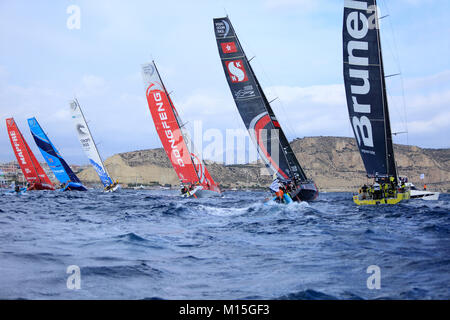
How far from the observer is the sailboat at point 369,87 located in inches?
739

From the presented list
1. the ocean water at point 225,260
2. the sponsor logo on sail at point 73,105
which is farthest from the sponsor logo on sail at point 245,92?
the sponsor logo on sail at point 73,105

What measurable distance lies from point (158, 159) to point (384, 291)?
421 ft

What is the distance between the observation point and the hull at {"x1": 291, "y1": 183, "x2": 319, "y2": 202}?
20.4m

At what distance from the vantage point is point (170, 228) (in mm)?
10602

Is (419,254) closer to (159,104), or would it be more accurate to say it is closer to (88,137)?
(159,104)

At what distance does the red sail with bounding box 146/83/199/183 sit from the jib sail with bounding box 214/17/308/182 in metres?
8.21

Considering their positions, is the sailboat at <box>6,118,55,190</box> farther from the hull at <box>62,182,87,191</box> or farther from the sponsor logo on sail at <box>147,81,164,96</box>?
the sponsor logo on sail at <box>147,81,164,96</box>

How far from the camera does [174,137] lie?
29.7m

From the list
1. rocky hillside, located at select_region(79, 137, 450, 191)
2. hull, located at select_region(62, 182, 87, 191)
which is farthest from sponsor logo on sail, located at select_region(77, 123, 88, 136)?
rocky hillside, located at select_region(79, 137, 450, 191)

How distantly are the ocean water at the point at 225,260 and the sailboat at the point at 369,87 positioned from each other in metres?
8.69

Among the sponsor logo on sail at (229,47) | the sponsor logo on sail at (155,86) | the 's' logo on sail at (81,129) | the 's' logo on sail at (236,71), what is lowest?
the 's' logo on sail at (81,129)

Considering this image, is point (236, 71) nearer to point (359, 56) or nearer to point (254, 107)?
point (254, 107)

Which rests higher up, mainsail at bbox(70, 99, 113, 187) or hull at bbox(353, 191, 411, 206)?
mainsail at bbox(70, 99, 113, 187)

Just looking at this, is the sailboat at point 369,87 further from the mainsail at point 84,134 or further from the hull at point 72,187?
the hull at point 72,187
